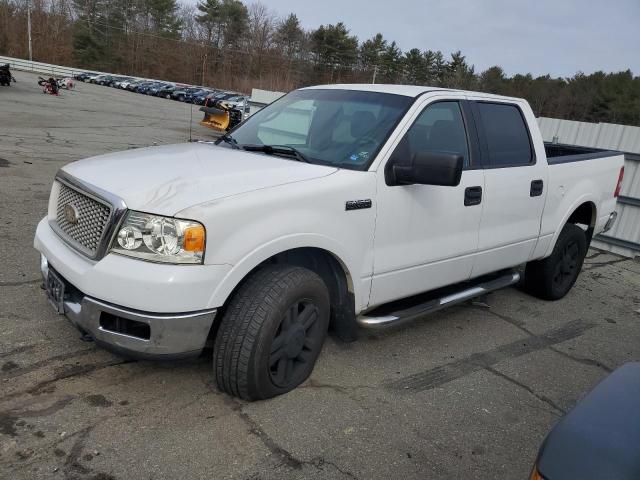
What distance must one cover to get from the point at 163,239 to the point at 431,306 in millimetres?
2086

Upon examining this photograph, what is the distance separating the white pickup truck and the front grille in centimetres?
1

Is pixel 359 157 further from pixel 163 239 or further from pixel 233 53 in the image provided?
pixel 233 53

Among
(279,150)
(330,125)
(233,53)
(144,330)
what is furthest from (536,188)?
(233,53)

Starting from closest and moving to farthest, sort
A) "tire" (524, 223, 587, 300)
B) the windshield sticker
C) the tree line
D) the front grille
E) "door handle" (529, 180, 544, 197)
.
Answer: the front grille
the windshield sticker
"door handle" (529, 180, 544, 197)
"tire" (524, 223, 587, 300)
the tree line

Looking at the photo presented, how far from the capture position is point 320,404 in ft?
10.7

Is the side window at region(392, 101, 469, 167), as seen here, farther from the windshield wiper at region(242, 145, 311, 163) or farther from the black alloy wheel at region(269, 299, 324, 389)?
the black alloy wheel at region(269, 299, 324, 389)

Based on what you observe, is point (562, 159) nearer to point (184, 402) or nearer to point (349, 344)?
point (349, 344)

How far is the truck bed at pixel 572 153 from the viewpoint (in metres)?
5.15

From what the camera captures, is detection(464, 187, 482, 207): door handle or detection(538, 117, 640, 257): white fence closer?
detection(464, 187, 482, 207): door handle

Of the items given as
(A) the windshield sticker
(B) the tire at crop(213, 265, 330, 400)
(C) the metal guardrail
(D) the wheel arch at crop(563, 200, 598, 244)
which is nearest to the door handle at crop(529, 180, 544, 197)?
(D) the wheel arch at crop(563, 200, 598, 244)

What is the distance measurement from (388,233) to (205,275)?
4.35ft

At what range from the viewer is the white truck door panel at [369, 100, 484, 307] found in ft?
11.5

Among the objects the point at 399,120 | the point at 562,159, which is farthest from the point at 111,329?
the point at 562,159

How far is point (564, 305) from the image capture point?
5.66 m
